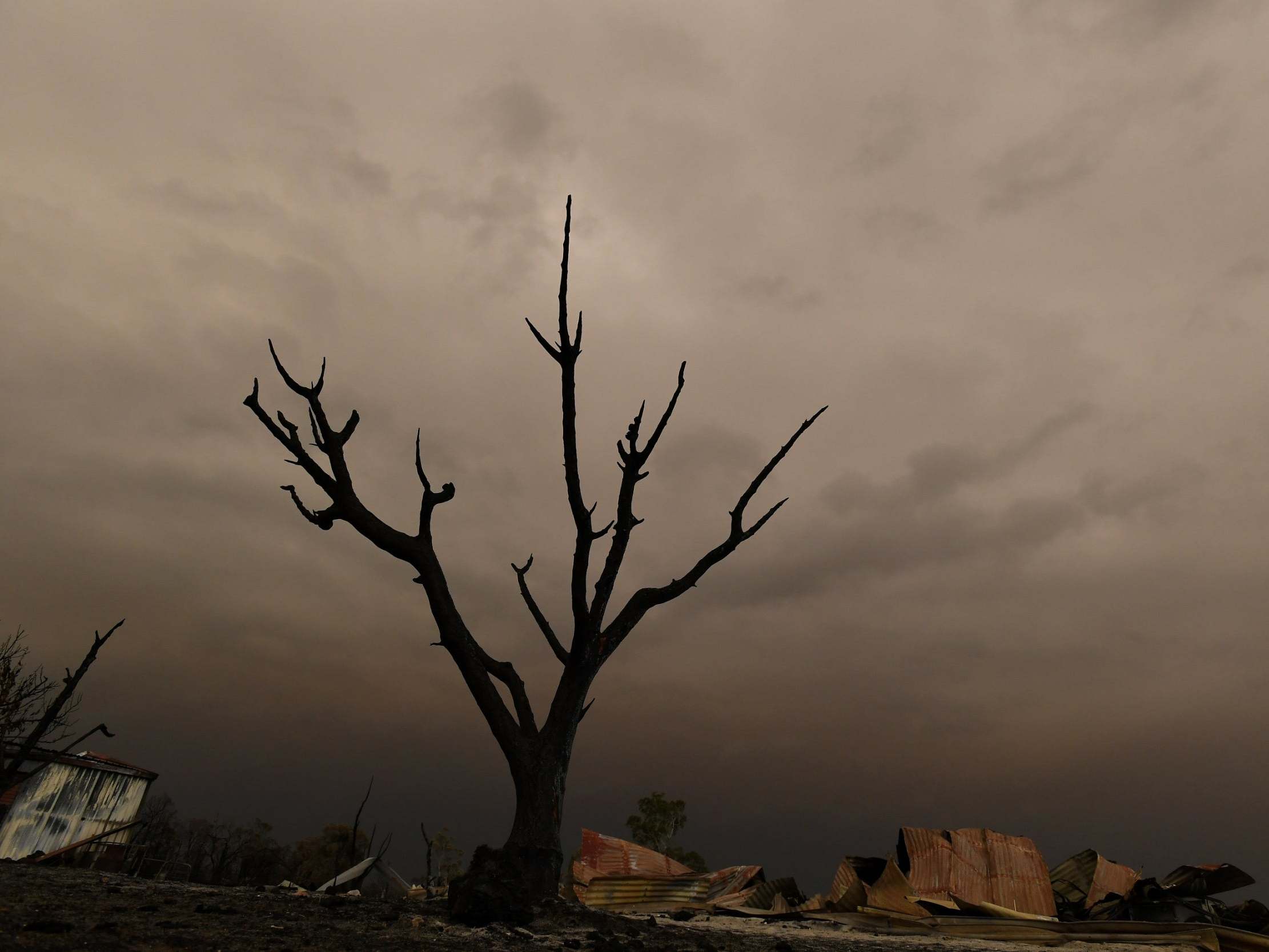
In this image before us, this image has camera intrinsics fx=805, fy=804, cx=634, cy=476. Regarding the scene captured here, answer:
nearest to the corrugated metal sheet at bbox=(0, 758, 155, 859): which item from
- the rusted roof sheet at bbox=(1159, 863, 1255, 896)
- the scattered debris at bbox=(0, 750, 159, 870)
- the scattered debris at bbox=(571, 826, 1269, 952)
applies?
the scattered debris at bbox=(0, 750, 159, 870)

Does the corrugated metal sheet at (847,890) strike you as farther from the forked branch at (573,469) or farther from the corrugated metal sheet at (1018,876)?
the forked branch at (573,469)

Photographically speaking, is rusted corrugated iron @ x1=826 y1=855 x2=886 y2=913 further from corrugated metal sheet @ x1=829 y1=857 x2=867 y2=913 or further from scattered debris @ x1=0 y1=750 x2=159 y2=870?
scattered debris @ x1=0 y1=750 x2=159 y2=870

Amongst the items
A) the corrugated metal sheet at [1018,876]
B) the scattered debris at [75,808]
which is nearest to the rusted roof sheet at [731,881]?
the corrugated metal sheet at [1018,876]

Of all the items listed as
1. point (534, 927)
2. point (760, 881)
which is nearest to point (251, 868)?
point (760, 881)

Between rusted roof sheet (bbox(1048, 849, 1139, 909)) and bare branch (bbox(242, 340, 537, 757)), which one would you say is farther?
rusted roof sheet (bbox(1048, 849, 1139, 909))

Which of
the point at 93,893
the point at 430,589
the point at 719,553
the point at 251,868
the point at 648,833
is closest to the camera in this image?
the point at 93,893

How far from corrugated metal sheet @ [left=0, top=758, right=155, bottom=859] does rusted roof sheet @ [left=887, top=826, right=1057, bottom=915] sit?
3089 centimetres

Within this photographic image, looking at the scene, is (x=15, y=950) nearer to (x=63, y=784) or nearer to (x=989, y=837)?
(x=989, y=837)

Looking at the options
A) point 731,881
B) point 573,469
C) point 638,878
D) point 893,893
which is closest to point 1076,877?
point 893,893

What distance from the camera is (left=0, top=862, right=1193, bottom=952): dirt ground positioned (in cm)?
541

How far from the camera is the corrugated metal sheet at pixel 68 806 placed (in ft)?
95.1

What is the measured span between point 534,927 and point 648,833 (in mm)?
38051

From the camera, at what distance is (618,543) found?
1046 centimetres

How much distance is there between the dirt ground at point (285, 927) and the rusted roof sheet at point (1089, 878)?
4645 mm
